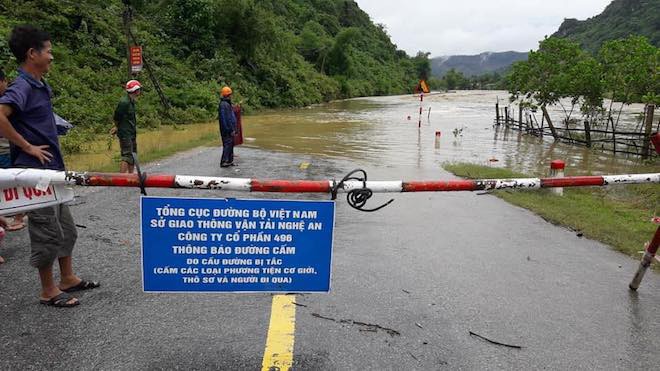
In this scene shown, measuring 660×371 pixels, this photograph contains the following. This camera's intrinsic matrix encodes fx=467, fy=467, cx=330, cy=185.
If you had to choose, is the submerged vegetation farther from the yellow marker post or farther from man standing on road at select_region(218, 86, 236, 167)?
the yellow marker post

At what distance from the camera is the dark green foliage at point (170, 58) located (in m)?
20.1

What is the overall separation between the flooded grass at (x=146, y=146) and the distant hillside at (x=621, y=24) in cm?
11664

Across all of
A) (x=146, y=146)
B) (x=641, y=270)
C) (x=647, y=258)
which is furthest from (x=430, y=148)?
(x=647, y=258)

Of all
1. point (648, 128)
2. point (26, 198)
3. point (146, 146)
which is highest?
point (648, 128)

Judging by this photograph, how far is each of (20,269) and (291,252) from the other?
9.40 ft

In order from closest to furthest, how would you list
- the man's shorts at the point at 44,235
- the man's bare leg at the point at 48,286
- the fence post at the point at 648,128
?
the man's shorts at the point at 44,235, the man's bare leg at the point at 48,286, the fence post at the point at 648,128

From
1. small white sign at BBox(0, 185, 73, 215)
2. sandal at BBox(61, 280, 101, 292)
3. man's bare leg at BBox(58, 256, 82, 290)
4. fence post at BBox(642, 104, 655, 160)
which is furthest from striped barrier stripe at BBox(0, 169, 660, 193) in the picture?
fence post at BBox(642, 104, 655, 160)

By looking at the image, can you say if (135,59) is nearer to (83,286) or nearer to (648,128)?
(83,286)

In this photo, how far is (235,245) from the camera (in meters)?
2.63

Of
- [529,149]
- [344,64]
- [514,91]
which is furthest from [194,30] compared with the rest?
[344,64]

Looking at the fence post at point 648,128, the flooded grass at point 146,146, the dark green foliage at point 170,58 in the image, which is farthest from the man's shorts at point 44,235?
the fence post at point 648,128

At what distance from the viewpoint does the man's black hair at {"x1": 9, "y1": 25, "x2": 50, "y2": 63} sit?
3.14 metres

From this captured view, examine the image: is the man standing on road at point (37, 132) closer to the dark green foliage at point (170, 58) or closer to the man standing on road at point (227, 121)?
the man standing on road at point (227, 121)

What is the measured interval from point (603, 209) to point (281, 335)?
705 centimetres
